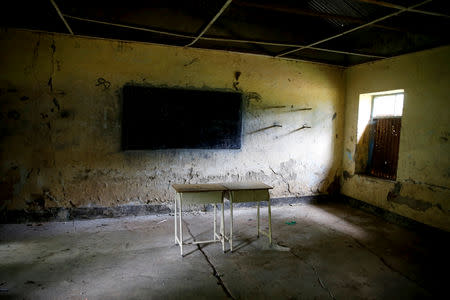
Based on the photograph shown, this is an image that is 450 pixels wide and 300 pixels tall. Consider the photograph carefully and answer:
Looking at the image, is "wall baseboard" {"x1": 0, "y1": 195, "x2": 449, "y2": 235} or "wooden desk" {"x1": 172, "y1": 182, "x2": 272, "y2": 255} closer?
"wooden desk" {"x1": 172, "y1": 182, "x2": 272, "y2": 255}

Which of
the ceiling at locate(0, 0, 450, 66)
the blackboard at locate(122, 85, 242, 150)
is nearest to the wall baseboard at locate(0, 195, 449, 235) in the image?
the blackboard at locate(122, 85, 242, 150)

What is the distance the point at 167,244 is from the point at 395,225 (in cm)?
353

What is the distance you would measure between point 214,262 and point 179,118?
243 centimetres

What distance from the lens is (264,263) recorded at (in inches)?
132

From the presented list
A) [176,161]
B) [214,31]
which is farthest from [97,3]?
[176,161]

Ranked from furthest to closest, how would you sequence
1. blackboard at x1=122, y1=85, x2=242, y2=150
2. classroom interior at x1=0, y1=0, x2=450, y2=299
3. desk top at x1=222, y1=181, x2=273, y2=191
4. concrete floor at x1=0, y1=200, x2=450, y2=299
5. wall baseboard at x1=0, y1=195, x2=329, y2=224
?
blackboard at x1=122, y1=85, x2=242, y2=150 < wall baseboard at x1=0, y1=195, x2=329, y2=224 < desk top at x1=222, y1=181, x2=273, y2=191 < classroom interior at x1=0, y1=0, x2=450, y2=299 < concrete floor at x1=0, y1=200, x2=450, y2=299

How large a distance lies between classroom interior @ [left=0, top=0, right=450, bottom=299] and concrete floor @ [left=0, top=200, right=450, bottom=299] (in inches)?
1.0

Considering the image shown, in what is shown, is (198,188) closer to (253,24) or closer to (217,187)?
(217,187)

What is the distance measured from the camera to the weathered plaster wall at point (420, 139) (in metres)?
4.20

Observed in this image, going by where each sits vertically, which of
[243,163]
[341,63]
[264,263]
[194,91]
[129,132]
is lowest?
[264,263]

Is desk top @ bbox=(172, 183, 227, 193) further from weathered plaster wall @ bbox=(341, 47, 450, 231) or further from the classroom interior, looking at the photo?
weathered plaster wall @ bbox=(341, 47, 450, 231)

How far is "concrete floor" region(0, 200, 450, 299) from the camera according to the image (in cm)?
275

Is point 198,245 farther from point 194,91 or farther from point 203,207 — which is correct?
point 194,91

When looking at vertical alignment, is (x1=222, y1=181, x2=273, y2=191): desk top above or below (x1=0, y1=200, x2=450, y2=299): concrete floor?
above
